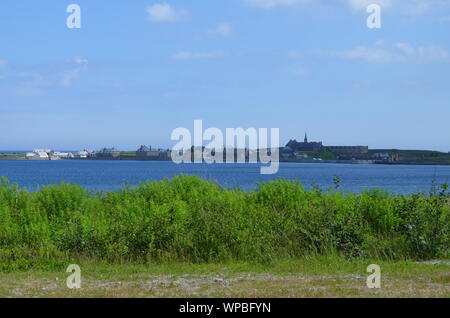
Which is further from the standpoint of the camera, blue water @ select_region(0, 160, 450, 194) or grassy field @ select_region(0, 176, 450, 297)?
blue water @ select_region(0, 160, 450, 194)

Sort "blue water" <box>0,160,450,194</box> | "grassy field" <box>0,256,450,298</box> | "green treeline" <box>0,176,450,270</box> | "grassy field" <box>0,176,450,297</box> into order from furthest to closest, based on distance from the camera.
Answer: "blue water" <box>0,160,450,194</box> → "green treeline" <box>0,176,450,270</box> → "grassy field" <box>0,176,450,297</box> → "grassy field" <box>0,256,450,298</box>

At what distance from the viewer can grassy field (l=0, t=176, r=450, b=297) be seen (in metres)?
9.80

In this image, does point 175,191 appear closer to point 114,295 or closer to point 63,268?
point 63,268

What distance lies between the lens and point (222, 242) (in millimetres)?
13281

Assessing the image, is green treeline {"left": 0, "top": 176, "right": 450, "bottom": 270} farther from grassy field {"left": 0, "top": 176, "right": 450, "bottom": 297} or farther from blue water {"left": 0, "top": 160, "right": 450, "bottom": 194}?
blue water {"left": 0, "top": 160, "right": 450, "bottom": 194}

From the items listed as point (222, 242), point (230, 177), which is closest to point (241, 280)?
point (222, 242)

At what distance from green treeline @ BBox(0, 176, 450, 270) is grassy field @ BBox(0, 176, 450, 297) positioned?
3cm

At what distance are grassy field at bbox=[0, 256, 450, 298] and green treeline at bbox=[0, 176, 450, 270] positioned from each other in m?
0.78

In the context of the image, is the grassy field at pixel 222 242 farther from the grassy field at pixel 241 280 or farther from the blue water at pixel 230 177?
the blue water at pixel 230 177

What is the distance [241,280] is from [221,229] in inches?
130

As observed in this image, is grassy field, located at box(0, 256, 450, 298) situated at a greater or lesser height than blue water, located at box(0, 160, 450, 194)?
greater

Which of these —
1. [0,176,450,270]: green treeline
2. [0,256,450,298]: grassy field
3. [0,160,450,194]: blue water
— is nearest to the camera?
[0,256,450,298]: grassy field

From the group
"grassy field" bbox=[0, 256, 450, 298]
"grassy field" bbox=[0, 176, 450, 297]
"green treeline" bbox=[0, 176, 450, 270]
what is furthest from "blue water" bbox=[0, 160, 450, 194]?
"grassy field" bbox=[0, 256, 450, 298]
